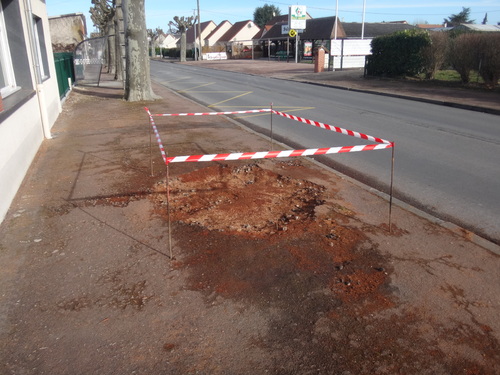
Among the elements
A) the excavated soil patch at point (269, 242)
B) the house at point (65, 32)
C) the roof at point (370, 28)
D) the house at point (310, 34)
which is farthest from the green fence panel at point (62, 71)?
the roof at point (370, 28)

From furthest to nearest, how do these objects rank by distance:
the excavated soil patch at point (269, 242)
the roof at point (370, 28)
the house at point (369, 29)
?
the roof at point (370, 28), the house at point (369, 29), the excavated soil patch at point (269, 242)

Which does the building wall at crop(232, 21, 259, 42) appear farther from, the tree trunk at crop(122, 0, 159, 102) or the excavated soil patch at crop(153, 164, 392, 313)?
the excavated soil patch at crop(153, 164, 392, 313)

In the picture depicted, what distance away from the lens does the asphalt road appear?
250 inches

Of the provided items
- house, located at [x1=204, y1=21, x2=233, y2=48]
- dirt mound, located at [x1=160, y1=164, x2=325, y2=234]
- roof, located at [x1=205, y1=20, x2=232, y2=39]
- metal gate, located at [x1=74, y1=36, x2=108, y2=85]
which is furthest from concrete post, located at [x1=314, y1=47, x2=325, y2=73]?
roof, located at [x1=205, y1=20, x2=232, y2=39]

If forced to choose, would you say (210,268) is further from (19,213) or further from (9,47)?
(9,47)

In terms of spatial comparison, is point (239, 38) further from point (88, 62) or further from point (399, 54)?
point (399, 54)

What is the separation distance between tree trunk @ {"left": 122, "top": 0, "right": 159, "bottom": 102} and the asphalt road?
2.70 metres

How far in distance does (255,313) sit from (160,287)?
100cm

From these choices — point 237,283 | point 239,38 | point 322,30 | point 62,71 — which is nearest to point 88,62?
point 62,71

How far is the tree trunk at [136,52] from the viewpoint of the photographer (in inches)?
666

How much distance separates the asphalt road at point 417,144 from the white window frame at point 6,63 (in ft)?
20.6

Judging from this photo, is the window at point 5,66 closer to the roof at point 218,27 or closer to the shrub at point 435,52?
the shrub at point 435,52

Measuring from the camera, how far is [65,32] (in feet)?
134

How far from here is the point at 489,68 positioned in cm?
1888
